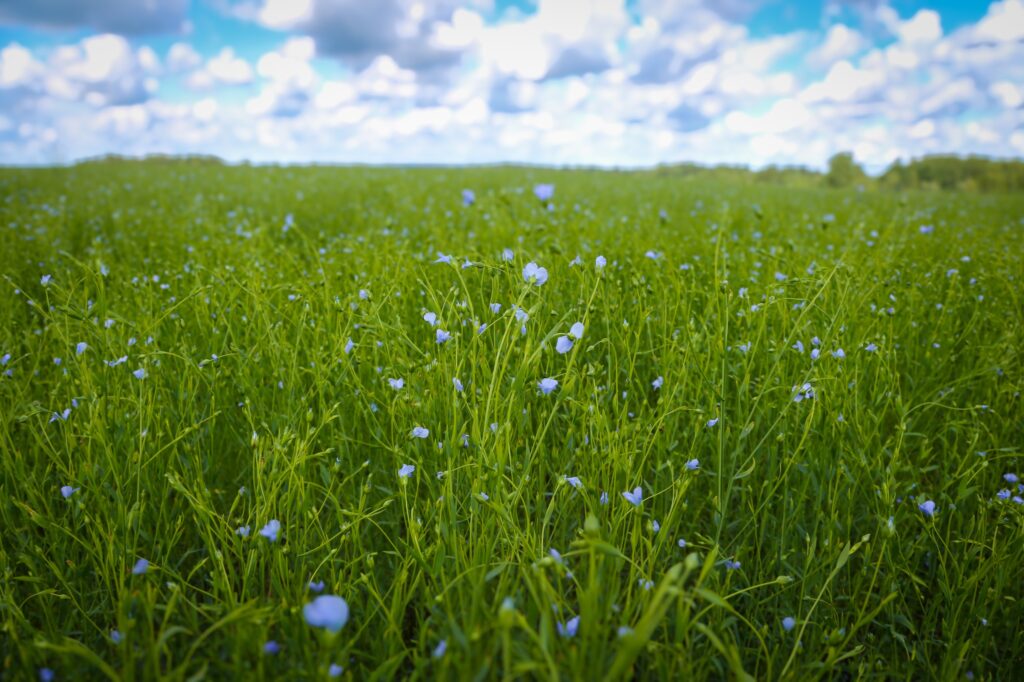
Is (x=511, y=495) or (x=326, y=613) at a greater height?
(x=326, y=613)

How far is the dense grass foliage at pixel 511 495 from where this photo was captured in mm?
1332

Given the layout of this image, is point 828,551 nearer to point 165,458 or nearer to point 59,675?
point 59,675

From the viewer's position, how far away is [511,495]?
5.50ft

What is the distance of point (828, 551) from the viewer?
1796mm

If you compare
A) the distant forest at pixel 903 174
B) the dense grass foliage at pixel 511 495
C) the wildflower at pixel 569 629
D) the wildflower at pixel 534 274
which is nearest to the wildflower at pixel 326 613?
the dense grass foliage at pixel 511 495

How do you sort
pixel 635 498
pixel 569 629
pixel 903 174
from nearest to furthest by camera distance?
pixel 569 629, pixel 635 498, pixel 903 174

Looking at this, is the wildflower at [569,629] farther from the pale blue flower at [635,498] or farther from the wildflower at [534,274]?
the wildflower at [534,274]

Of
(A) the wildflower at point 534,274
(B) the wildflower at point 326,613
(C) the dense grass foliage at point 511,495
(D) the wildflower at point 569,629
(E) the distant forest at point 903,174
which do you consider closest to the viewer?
(B) the wildflower at point 326,613

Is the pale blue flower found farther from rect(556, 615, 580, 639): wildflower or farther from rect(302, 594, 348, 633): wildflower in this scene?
rect(302, 594, 348, 633): wildflower

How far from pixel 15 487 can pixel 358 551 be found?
1.23 meters

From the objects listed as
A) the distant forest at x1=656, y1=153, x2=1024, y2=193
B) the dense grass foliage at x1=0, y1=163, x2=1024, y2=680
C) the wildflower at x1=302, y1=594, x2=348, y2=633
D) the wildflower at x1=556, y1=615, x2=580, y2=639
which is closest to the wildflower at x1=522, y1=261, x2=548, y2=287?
the dense grass foliage at x1=0, y1=163, x2=1024, y2=680

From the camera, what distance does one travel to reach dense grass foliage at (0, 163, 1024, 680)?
4.37 ft

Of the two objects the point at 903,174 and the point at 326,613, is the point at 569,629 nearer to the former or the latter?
the point at 326,613

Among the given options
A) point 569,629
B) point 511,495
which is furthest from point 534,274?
point 569,629
